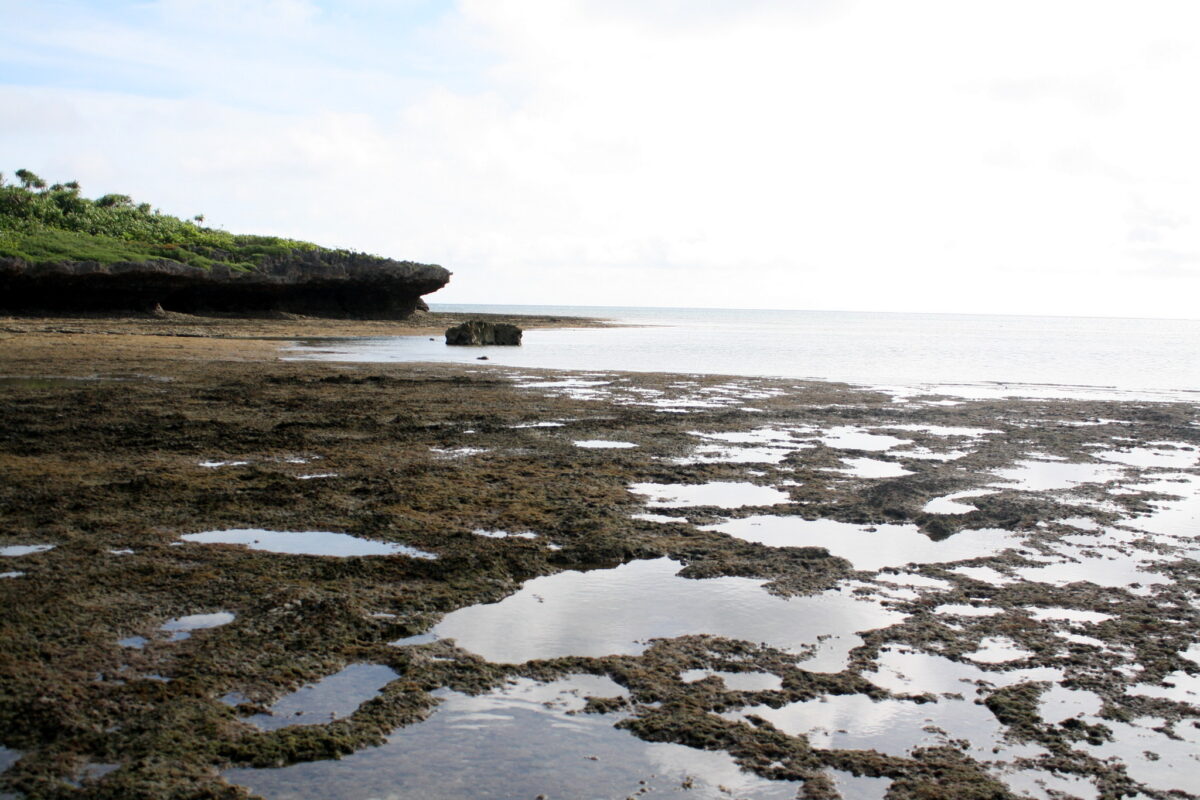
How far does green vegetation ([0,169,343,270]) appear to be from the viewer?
38.6 meters

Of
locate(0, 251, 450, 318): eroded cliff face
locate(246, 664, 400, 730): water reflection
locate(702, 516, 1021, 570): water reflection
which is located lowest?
locate(246, 664, 400, 730): water reflection

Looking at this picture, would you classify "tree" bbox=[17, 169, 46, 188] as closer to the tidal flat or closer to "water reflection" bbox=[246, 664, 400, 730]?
the tidal flat

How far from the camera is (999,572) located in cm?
662

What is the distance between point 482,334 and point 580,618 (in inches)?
1284

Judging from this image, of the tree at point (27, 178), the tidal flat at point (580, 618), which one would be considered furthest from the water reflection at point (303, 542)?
the tree at point (27, 178)

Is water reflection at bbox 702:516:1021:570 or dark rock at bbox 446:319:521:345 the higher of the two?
dark rock at bbox 446:319:521:345

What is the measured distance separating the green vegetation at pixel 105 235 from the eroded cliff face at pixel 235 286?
66 cm

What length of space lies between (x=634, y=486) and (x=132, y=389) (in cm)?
1006

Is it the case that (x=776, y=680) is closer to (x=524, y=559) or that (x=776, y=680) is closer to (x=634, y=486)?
(x=524, y=559)

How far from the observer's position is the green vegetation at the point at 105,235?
3856cm

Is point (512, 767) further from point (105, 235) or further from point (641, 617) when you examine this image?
point (105, 235)

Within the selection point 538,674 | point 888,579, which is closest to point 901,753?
point 538,674

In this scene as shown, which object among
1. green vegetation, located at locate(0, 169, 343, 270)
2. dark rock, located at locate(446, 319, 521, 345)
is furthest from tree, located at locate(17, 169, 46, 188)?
dark rock, located at locate(446, 319, 521, 345)

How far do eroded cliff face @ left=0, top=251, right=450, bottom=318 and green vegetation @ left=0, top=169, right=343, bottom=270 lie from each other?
2.17 ft
